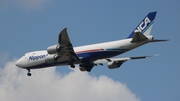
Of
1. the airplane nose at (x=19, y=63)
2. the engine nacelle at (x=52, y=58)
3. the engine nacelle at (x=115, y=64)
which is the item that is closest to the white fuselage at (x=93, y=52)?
the airplane nose at (x=19, y=63)

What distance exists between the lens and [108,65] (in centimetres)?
5484

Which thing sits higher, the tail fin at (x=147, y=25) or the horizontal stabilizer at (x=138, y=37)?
the tail fin at (x=147, y=25)

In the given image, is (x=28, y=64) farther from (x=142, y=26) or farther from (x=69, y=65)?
(x=142, y=26)

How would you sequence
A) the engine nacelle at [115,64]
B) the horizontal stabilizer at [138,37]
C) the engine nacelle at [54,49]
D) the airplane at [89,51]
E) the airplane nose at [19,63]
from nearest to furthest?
1. the horizontal stabilizer at [138,37]
2. the airplane at [89,51]
3. the engine nacelle at [54,49]
4. the engine nacelle at [115,64]
5. the airplane nose at [19,63]

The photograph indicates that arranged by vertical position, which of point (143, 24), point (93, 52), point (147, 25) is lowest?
point (93, 52)

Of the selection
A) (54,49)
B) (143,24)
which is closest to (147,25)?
(143,24)

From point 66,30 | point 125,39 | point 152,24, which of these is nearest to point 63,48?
point 66,30

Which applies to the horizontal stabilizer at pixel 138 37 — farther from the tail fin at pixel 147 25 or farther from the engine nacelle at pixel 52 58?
the engine nacelle at pixel 52 58

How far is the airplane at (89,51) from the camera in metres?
47.1

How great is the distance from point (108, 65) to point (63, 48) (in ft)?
29.1

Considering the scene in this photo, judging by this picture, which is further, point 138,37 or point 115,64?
point 115,64

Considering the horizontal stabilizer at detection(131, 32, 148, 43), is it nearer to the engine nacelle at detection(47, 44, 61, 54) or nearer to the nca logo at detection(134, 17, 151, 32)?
the nca logo at detection(134, 17, 151, 32)

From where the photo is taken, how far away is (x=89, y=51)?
50094 millimetres

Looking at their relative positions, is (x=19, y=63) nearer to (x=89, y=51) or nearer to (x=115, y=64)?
(x=89, y=51)
